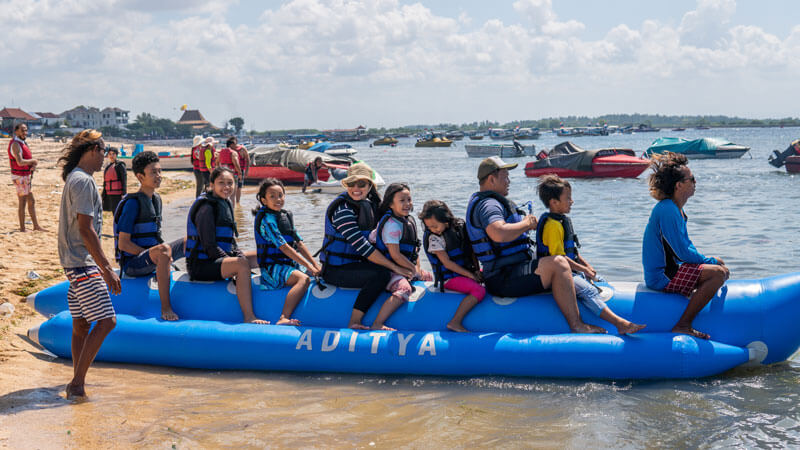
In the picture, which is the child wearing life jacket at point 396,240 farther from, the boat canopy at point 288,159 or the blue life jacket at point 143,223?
the boat canopy at point 288,159

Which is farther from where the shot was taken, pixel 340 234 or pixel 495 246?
pixel 340 234

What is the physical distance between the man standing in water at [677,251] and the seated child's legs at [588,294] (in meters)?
0.47

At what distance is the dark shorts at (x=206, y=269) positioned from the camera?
5188 millimetres

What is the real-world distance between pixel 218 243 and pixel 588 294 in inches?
107

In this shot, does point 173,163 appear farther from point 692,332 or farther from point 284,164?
point 692,332

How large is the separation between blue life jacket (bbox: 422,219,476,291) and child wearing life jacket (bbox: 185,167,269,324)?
51.5 inches

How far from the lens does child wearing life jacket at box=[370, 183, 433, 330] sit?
4805mm

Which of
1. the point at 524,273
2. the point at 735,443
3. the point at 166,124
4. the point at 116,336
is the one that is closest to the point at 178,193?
the point at 116,336

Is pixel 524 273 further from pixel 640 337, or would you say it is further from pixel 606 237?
pixel 606 237

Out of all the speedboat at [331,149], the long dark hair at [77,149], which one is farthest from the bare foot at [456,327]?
the speedboat at [331,149]

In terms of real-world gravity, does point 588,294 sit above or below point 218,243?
below

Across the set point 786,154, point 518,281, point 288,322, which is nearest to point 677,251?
point 518,281

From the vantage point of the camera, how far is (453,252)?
490 centimetres

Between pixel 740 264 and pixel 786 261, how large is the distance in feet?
2.35
